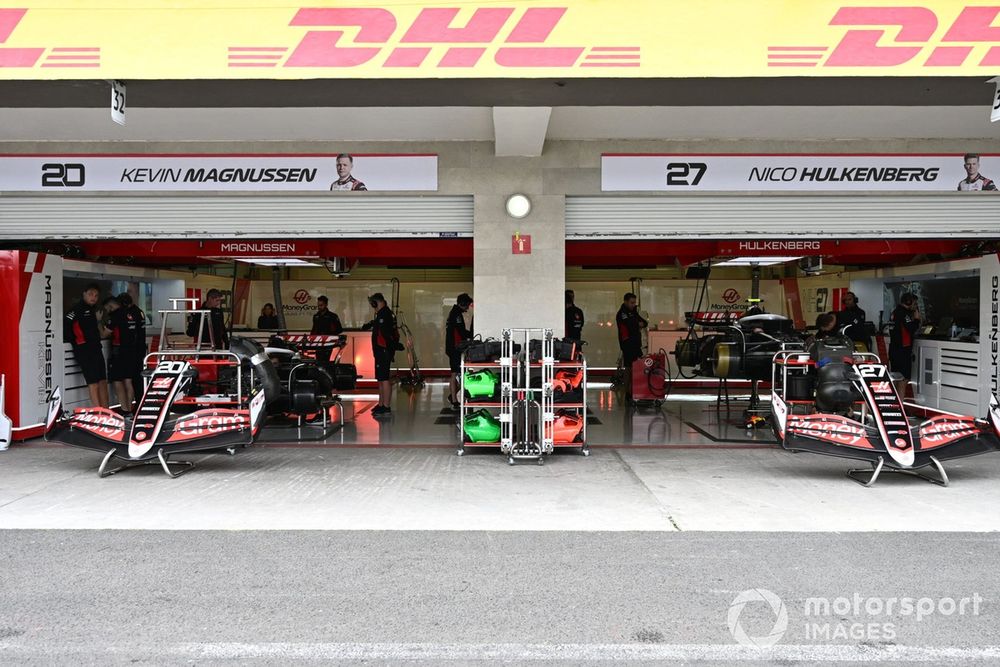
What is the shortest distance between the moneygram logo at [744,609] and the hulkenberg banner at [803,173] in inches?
223

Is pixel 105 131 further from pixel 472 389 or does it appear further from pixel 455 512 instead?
pixel 455 512

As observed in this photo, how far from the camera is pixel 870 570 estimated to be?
4.05 meters

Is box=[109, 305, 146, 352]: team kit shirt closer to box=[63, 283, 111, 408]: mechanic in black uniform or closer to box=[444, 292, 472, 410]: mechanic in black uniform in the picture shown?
box=[63, 283, 111, 408]: mechanic in black uniform

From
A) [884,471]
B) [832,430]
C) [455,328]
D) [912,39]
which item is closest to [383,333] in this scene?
[455,328]

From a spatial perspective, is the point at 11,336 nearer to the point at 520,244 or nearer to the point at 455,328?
the point at 455,328

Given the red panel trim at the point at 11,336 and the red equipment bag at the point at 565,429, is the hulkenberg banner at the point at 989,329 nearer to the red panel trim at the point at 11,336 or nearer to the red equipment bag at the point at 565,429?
the red equipment bag at the point at 565,429

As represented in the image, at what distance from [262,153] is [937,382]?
9297 millimetres

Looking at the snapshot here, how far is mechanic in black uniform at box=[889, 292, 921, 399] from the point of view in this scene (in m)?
11.0

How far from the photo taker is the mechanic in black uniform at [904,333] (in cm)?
1103

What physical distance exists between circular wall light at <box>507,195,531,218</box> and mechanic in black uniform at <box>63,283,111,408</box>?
17.3 ft

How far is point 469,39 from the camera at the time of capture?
5.43 metres

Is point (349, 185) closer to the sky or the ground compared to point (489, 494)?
closer to the sky

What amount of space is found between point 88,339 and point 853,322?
33.4ft

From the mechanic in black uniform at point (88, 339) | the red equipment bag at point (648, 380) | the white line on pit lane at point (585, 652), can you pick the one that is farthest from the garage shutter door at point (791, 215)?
the white line on pit lane at point (585, 652)
